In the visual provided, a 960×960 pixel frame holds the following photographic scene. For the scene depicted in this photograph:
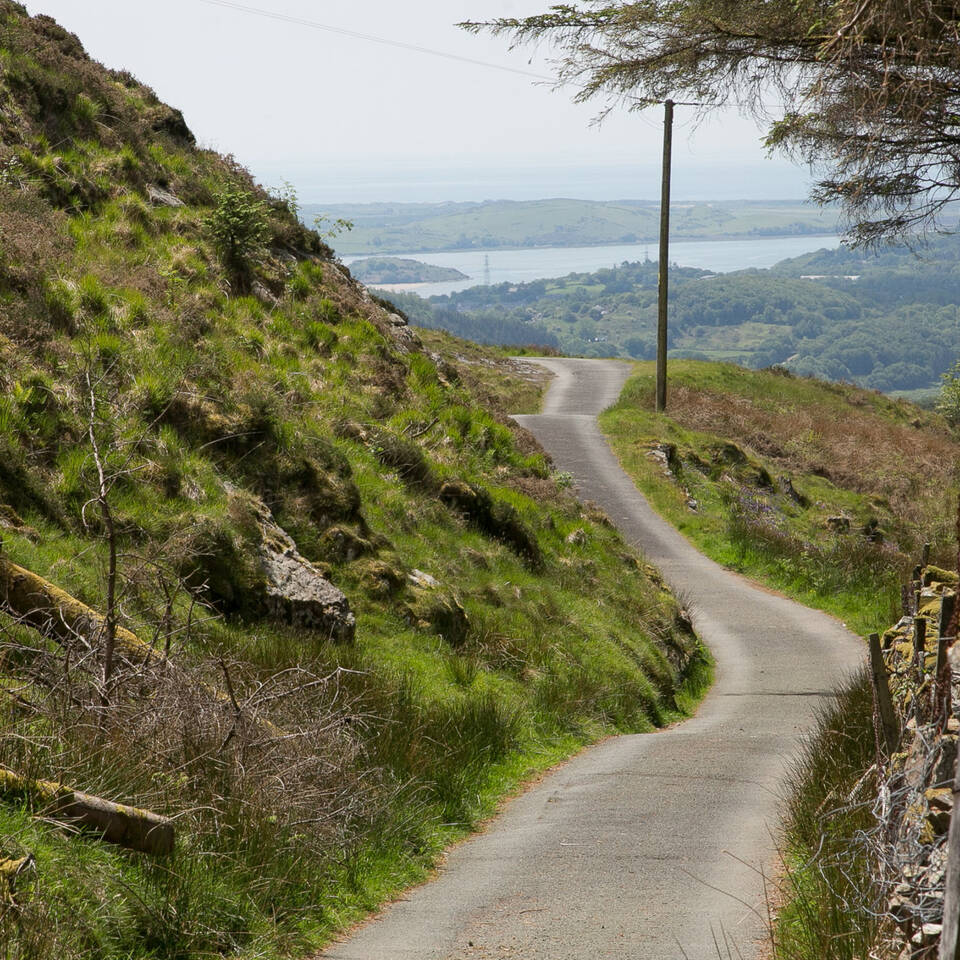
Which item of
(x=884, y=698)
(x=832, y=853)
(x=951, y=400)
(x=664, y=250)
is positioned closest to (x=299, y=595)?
(x=832, y=853)

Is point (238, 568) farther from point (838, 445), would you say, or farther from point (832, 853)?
point (838, 445)

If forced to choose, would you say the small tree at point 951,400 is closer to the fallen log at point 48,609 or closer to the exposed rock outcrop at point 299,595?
the exposed rock outcrop at point 299,595

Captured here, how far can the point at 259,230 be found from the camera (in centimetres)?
1428

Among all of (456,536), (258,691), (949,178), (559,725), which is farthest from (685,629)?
(258,691)

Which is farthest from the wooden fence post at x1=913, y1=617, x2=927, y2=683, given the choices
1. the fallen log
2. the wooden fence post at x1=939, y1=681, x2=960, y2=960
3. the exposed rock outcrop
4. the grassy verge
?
the exposed rock outcrop

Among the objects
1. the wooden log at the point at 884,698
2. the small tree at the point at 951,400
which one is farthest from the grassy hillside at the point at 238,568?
the small tree at the point at 951,400

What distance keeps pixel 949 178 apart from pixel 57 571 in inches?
400

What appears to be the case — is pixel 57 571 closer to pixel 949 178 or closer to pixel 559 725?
pixel 559 725

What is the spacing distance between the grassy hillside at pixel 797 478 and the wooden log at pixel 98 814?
11.9 metres

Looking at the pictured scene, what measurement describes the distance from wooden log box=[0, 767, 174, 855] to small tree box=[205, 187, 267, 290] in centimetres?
1073

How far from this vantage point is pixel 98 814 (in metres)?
4.07

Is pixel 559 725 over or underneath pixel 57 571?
underneath

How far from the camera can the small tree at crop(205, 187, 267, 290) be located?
14039mm

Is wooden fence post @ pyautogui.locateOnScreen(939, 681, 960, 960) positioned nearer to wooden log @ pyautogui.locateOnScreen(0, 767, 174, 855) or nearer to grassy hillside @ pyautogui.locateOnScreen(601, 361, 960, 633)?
wooden log @ pyautogui.locateOnScreen(0, 767, 174, 855)
